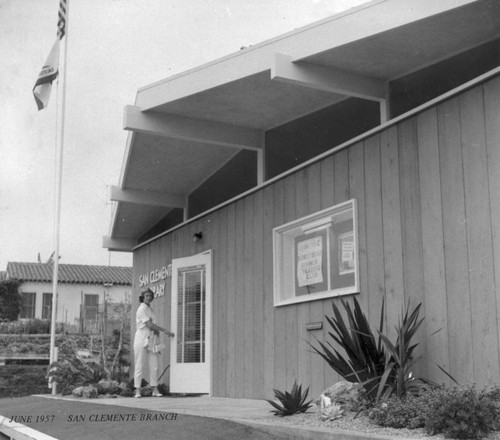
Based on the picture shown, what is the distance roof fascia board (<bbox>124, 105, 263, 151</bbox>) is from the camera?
10461 millimetres

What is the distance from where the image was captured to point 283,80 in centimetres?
841

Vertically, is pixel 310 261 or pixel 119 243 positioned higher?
pixel 119 243

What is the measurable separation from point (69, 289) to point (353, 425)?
3620cm

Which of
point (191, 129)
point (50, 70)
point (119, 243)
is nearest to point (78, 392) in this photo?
point (191, 129)

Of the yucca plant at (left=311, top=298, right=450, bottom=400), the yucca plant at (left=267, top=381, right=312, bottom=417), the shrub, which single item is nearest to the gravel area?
the yucca plant at (left=267, top=381, right=312, bottom=417)

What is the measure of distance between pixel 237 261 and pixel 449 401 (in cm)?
604

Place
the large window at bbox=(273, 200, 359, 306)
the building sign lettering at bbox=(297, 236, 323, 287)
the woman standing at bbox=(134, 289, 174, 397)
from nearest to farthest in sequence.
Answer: the large window at bbox=(273, 200, 359, 306) < the building sign lettering at bbox=(297, 236, 323, 287) < the woman standing at bbox=(134, 289, 174, 397)

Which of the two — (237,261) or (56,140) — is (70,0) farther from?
(237,261)

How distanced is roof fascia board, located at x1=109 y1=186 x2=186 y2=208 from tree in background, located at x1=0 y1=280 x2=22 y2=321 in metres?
24.8

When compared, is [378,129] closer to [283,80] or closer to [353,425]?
[283,80]

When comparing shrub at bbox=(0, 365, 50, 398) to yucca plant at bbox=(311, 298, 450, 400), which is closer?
yucca plant at bbox=(311, 298, 450, 400)

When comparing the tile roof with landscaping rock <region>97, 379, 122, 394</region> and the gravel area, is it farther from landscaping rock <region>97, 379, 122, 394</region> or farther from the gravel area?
the gravel area

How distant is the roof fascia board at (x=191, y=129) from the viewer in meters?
10.5

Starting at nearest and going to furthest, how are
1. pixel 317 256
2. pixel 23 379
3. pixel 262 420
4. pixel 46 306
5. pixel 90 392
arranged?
pixel 262 420 < pixel 317 256 < pixel 90 392 < pixel 23 379 < pixel 46 306
